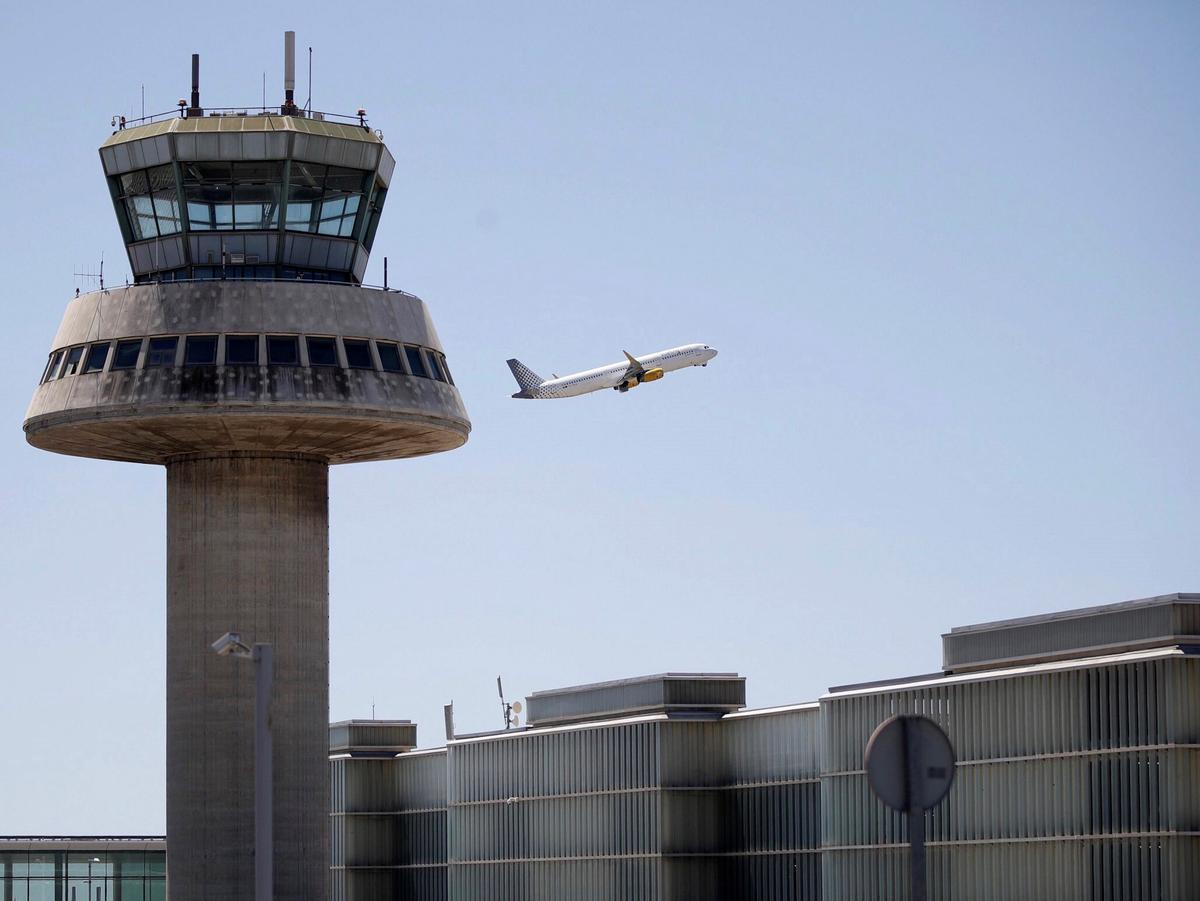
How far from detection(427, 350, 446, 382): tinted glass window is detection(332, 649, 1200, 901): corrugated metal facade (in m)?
21.1

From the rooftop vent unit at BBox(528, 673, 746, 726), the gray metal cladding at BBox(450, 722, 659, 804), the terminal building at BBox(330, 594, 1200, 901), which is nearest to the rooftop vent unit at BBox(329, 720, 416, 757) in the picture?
the terminal building at BBox(330, 594, 1200, 901)

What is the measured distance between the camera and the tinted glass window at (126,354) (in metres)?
75.8

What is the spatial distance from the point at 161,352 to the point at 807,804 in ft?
112

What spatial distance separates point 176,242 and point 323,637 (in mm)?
15923

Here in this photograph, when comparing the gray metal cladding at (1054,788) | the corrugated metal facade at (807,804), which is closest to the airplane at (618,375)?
the corrugated metal facade at (807,804)

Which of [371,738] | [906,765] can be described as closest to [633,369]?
[371,738]

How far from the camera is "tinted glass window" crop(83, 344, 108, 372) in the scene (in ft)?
251

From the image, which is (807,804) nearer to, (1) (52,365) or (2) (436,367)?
(2) (436,367)

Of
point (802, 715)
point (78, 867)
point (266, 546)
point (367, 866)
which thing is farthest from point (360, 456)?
point (78, 867)

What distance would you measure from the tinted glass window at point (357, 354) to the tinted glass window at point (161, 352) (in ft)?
20.3

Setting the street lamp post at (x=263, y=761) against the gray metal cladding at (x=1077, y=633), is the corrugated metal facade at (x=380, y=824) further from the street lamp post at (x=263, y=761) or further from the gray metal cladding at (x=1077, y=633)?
the street lamp post at (x=263, y=761)

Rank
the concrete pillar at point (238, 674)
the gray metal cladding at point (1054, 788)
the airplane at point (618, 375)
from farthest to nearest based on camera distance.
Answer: the airplane at point (618, 375), the concrete pillar at point (238, 674), the gray metal cladding at point (1054, 788)

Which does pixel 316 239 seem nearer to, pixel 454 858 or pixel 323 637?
pixel 323 637

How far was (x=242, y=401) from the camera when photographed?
74.2m
